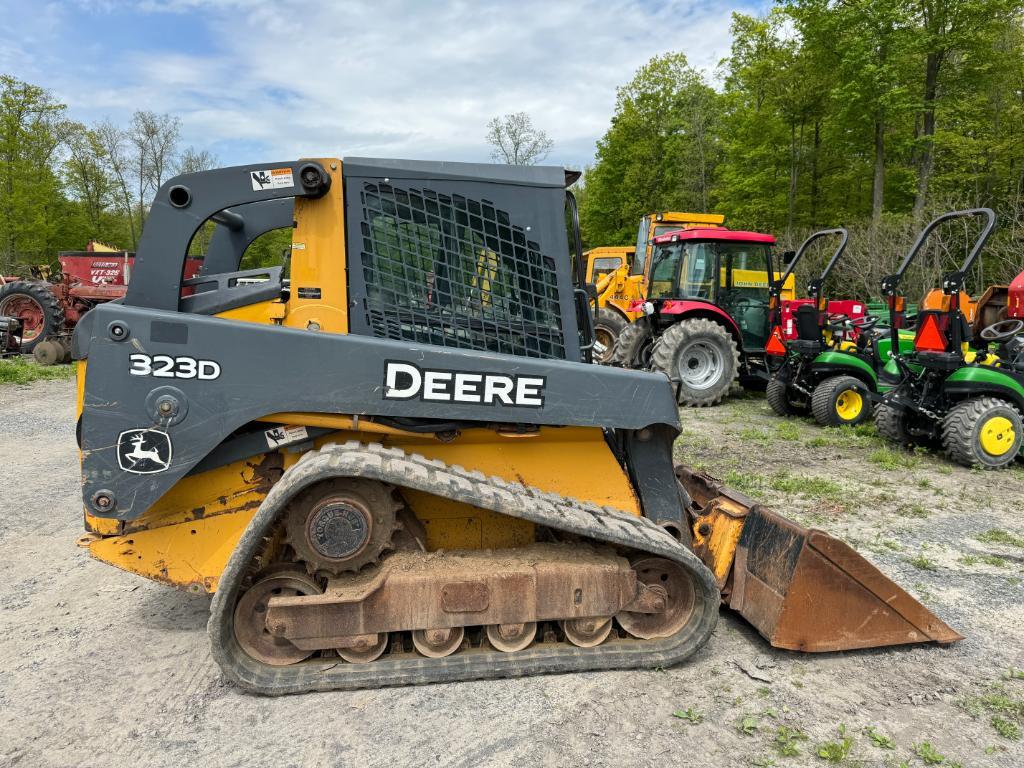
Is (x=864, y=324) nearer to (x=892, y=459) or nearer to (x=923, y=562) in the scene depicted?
(x=892, y=459)

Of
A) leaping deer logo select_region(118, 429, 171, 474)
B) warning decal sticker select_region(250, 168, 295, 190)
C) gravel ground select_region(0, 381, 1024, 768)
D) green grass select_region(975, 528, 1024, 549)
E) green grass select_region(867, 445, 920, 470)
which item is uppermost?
warning decal sticker select_region(250, 168, 295, 190)

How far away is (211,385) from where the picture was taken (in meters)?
2.82

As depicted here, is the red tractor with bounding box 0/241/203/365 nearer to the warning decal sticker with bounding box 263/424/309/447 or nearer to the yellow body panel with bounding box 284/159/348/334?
the yellow body panel with bounding box 284/159/348/334

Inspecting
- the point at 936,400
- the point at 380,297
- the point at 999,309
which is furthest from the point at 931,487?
the point at 380,297

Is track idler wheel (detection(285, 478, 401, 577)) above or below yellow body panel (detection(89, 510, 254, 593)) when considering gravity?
above

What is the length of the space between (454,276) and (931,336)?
5.67 meters

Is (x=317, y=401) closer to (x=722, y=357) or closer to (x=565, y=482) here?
(x=565, y=482)

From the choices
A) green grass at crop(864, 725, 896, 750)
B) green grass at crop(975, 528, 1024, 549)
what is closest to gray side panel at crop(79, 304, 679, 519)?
green grass at crop(864, 725, 896, 750)

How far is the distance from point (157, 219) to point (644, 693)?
295 centimetres

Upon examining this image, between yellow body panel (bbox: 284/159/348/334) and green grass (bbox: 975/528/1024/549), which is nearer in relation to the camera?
yellow body panel (bbox: 284/159/348/334)

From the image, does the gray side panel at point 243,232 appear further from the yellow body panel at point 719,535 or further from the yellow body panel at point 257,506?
the yellow body panel at point 719,535

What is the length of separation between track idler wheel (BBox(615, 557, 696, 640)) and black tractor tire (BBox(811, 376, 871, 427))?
19.7ft

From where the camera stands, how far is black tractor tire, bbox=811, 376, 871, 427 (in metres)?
8.29

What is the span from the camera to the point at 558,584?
299 cm
